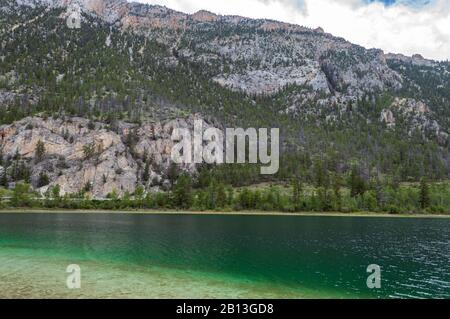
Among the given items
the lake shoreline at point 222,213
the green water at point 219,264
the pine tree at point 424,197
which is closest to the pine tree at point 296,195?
the lake shoreline at point 222,213

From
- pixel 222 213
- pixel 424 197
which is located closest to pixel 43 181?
pixel 222 213

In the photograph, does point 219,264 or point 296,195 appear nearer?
point 219,264

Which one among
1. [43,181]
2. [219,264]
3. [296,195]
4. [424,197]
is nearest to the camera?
[219,264]

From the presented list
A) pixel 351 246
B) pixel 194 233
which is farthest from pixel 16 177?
pixel 351 246

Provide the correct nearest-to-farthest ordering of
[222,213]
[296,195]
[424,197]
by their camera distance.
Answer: [222,213] < [424,197] < [296,195]

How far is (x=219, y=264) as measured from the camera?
1864 inches

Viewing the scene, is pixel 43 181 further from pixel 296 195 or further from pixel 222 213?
pixel 296 195

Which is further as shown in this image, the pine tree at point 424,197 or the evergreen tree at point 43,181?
the evergreen tree at point 43,181

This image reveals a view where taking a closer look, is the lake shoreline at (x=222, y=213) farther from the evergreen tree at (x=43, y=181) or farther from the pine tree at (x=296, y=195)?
the evergreen tree at (x=43, y=181)

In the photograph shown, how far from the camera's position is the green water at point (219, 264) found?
34.2 meters

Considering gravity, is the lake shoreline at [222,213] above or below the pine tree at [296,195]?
below

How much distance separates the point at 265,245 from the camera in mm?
65062

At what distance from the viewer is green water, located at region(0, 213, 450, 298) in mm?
34250
